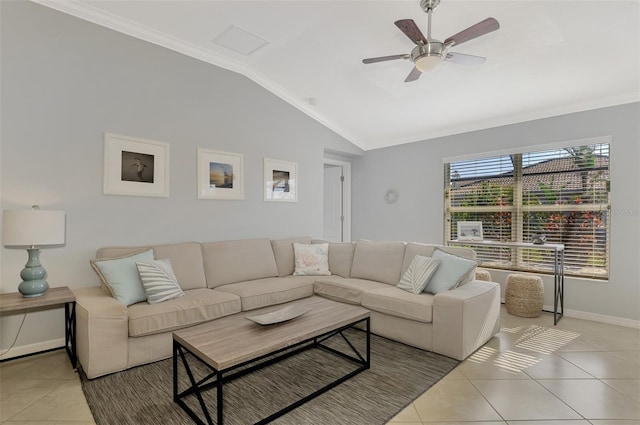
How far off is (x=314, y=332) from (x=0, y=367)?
2.59 metres

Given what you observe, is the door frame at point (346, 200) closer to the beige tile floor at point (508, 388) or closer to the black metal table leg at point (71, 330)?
the beige tile floor at point (508, 388)

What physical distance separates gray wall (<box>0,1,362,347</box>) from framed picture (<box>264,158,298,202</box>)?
151 mm

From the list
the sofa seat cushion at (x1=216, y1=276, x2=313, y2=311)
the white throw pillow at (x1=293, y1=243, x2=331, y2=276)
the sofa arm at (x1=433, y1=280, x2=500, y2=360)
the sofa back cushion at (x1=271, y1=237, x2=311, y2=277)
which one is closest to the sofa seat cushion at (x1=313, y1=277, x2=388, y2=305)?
the sofa seat cushion at (x1=216, y1=276, x2=313, y2=311)

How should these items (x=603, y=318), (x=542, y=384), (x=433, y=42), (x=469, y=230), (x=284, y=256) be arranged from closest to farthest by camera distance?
(x=542, y=384), (x=433, y=42), (x=603, y=318), (x=284, y=256), (x=469, y=230)

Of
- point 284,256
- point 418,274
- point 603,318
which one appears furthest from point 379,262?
point 603,318

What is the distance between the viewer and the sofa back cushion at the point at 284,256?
161 inches

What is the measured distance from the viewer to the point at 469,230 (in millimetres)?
4461

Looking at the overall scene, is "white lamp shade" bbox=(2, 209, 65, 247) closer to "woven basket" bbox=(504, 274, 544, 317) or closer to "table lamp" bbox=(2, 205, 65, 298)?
"table lamp" bbox=(2, 205, 65, 298)

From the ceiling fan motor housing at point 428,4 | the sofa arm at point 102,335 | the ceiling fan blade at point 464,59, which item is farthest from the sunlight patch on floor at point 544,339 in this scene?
the sofa arm at point 102,335

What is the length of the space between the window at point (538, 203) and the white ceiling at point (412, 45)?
61cm

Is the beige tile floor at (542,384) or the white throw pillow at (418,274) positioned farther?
the white throw pillow at (418,274)

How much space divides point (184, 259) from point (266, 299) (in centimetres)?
96

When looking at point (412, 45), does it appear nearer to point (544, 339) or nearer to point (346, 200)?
point (544, 339)

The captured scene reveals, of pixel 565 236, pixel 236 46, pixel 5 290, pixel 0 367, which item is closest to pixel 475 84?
pixel 565 236
